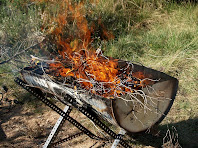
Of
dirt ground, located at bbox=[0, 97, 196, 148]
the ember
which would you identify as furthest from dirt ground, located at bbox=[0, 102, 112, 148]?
the ember

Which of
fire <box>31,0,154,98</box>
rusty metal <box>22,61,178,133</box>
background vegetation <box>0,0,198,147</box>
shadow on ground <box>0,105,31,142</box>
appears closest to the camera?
rusty metal <box>22,61,178,133</box>

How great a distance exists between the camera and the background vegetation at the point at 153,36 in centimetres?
467

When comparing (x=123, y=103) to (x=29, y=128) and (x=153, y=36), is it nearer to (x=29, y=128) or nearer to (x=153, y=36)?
(x=29, y=128)

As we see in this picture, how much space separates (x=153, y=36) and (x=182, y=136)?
9.07ft

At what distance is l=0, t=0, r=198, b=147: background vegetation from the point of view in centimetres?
467

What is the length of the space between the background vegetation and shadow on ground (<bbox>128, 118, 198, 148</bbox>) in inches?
0.6

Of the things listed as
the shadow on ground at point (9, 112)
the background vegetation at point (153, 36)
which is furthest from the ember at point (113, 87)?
the shadow on ground at point (9, 112)

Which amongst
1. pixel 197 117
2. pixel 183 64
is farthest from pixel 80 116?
pixel 183 64

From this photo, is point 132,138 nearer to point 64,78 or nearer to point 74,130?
point 74,130

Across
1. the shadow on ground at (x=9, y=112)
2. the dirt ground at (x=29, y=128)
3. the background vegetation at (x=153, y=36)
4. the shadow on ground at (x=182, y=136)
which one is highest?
the background vegetation at (x=153, y=36)

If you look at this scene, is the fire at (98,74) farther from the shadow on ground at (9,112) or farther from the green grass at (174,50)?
the shadow on ground at (9,112)

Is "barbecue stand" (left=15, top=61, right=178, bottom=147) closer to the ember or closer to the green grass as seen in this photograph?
the ember

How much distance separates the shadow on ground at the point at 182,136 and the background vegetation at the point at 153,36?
14 mm

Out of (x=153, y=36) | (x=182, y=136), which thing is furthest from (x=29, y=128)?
(x=153, y=36)
